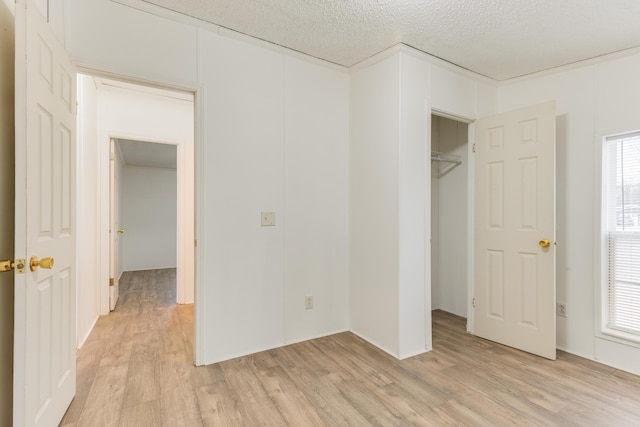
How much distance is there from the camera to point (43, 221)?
151cm

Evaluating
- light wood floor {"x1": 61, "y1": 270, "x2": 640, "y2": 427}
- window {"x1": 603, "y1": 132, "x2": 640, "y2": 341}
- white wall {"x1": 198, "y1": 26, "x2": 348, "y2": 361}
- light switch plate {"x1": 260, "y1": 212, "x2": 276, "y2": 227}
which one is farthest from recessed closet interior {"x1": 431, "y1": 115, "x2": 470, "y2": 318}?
light switch plate {"x1": 260, "y1": 212, "x2": 276, "y2": 227}

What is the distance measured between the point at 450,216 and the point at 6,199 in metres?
3.84

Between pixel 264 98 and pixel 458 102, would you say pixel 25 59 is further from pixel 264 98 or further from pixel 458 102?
pixel 458 102

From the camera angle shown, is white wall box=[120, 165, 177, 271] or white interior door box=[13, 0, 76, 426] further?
white wall box=[120, 165, 177, 271]

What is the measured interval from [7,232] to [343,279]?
2.42m

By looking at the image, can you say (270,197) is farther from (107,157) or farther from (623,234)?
(623,234)

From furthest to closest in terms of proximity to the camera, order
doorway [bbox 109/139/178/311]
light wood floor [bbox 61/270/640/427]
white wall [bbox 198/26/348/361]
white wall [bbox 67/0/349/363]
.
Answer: doorway [bbox 109/139/178/311] < white wall [bbox 198/26/348/361] < white wall [bbox 67/0/349/363] < light wood floor [bbox 61/270/640/427]

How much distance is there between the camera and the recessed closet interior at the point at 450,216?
3.62m

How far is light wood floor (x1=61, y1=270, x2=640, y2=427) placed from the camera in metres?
1.83

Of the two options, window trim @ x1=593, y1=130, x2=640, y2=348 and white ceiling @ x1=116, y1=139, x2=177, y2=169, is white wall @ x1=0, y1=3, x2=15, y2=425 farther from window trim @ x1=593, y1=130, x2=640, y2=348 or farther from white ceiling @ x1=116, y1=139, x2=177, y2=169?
window trim @ x1=593, y1=130, x2=640, y2=348

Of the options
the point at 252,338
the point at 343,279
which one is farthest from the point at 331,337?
the point at 252,338

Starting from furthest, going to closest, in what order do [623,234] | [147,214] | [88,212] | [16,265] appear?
1. [147,214]
2. [88,212]
3. [623,234]
4. [16,265]

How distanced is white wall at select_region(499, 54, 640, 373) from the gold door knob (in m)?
3.71

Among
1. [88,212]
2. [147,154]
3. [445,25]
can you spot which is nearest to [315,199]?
[445,25]
